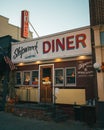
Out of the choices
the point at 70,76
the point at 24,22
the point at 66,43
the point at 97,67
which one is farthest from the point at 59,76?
the point at 24,22

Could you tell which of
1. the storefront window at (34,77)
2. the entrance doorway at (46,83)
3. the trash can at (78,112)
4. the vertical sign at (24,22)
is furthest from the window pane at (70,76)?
the vertical sign at (24,22)

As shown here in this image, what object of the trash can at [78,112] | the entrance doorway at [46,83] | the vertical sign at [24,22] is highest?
the vertical sign at [24,22]

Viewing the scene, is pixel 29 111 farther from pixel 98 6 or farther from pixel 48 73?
pixel 98 6

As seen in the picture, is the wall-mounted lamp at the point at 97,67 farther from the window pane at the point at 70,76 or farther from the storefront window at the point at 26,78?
the storefront window at the point at 26,78

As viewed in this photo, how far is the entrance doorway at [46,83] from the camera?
12711 millimetres

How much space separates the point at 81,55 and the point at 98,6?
120 inches

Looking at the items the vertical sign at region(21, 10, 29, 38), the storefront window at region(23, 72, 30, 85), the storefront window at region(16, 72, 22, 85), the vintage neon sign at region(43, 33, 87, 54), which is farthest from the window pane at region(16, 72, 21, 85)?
the vertical sign at region(21, 10, 29, 38)

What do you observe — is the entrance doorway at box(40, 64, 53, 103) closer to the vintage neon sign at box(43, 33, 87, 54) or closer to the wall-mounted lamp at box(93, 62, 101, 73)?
the vintage neon sign at box(43, 33, 87, 54)

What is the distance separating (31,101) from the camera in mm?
13633

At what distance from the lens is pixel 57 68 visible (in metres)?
12.6

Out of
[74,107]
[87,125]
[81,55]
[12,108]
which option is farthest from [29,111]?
[81,55]

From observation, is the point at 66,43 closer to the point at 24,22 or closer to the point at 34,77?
the point at 34,77

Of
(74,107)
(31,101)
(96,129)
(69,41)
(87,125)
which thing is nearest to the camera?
(96,129)

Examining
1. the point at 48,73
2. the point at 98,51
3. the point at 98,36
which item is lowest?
the point at 48,73
